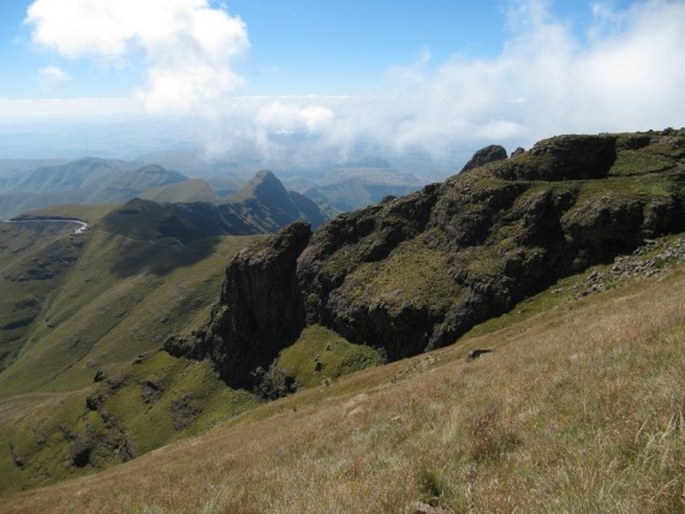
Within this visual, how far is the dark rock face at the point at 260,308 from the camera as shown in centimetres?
12309

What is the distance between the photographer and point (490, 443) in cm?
954

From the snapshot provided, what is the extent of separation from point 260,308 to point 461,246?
56.3 meters

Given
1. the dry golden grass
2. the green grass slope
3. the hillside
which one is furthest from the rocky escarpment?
the dry golden grass

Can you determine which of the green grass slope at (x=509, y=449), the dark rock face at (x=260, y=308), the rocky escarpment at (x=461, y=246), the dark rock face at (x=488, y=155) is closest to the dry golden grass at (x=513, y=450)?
the green grass slope at (x=509, y=449)

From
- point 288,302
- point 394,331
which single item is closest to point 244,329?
point 288,302

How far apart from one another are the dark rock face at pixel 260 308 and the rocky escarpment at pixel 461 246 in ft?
1.07

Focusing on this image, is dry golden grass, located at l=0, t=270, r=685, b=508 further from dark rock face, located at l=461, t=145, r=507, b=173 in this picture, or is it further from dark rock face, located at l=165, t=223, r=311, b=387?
dark rock face, located at l=461, t=145, r=507, b=173

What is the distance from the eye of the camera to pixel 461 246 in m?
93.9

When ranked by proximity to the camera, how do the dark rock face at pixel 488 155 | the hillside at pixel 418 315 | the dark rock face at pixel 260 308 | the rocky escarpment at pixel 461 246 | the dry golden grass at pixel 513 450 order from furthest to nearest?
the dark rock face at pixel 488 155, the dark rock face at pixel 260 308, the rocky escarpment at pixel 461 246, the hillside at pixel 418 315, the dry golden grass at pixel 513 450

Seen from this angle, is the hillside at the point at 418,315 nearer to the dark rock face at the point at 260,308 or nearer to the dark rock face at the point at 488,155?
the dark rock face at the point at 260,308

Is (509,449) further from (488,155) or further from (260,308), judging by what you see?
(488,155)

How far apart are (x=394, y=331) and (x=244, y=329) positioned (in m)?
51.2

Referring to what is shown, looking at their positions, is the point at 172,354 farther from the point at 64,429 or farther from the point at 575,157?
the point at 575,157

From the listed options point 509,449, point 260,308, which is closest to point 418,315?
point 260,308
